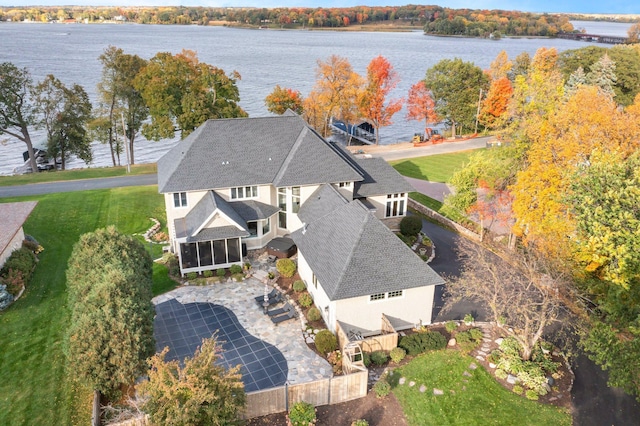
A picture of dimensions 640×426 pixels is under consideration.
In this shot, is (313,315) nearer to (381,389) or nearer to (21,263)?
(381,389)

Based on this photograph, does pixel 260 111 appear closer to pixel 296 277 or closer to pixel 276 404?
pixel 296 277

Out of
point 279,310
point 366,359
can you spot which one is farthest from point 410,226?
point 366,359

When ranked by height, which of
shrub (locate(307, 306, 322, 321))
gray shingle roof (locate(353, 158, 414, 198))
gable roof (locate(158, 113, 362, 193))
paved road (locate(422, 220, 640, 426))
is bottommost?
paved road (locate(422, 220, 640, 426))

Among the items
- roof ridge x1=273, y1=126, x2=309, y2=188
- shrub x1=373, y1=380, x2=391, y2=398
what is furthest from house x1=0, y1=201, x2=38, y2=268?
shrub x1=373, y1=380, x2=391, y2=398

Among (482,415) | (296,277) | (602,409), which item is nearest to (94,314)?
(296,277)

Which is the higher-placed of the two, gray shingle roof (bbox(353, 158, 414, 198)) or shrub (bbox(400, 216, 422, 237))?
gray shingle roof (bbox(353, 158, 414, 198))

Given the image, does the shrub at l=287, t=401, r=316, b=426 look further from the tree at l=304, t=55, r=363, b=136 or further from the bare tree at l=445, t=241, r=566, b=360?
the tree at l=304, t=55, r=363, b=136

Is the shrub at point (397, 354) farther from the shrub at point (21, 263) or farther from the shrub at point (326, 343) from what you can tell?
the shrub at point (21, 263)
